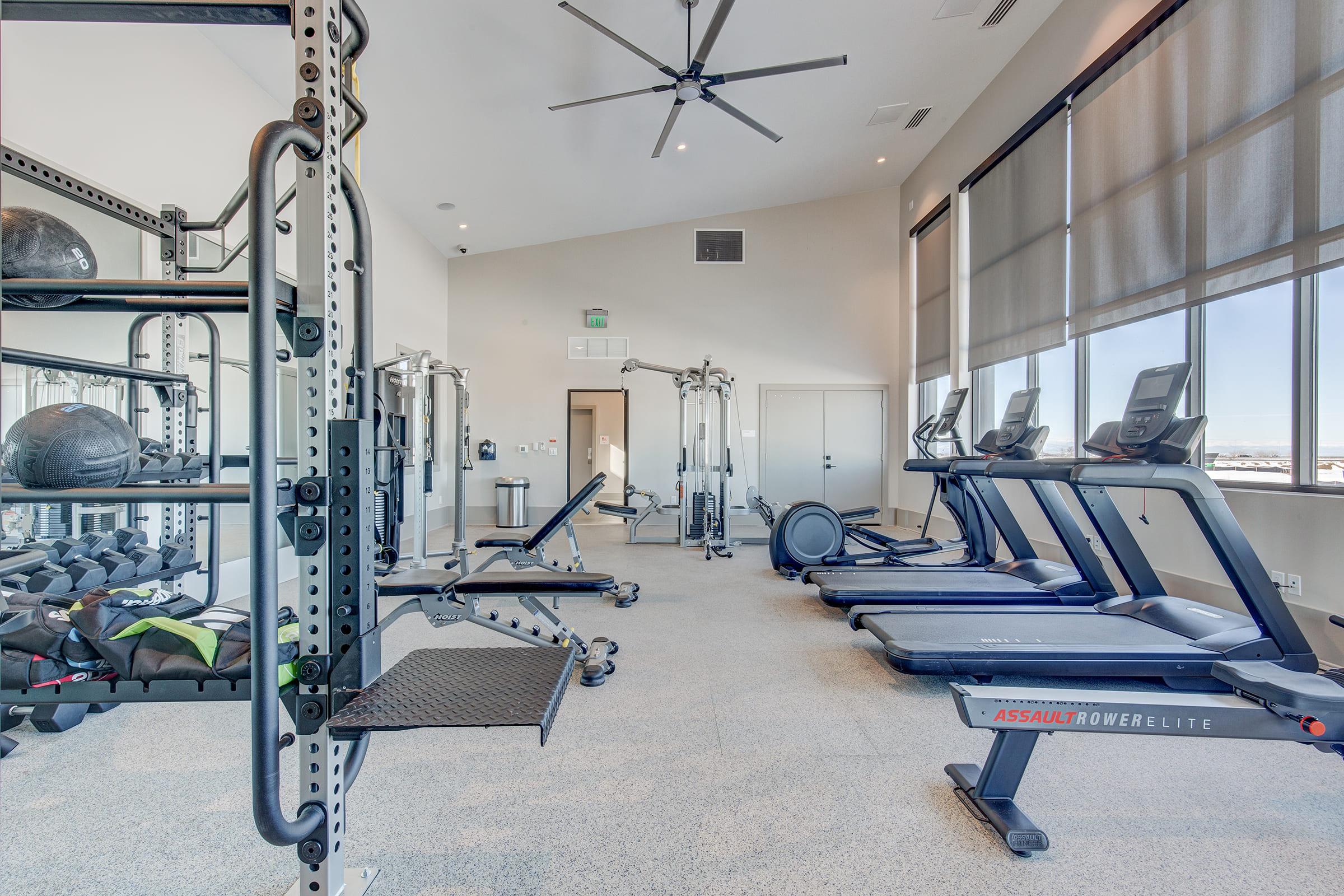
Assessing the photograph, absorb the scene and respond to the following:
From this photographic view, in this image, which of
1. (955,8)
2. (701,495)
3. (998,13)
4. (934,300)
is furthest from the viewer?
(934,300)

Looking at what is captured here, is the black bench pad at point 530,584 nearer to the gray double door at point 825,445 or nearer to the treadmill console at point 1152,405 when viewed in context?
the treadmill console at point 1152,405

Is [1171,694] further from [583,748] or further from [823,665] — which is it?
[583,748]

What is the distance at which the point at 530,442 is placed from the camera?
28.2 ft

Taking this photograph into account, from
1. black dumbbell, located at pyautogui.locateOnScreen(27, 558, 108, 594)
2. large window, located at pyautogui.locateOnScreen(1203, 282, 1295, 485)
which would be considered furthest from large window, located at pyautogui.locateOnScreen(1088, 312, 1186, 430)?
black dumbbell, located at pyautogui.locateOnScreen(27, 558, 108, 594)

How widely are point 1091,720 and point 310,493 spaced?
84.8 inches

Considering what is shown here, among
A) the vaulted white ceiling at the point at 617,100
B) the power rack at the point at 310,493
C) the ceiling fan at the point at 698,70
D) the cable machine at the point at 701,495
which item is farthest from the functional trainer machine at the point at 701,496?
the power rack at the point at 310,493

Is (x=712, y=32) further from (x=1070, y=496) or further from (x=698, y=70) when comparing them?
(x=1070, y=496)

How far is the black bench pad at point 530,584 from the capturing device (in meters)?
2.89

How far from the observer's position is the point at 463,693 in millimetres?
1396

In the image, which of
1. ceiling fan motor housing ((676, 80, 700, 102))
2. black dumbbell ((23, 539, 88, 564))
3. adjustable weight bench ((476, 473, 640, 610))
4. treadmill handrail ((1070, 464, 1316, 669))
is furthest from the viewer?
ceiling fan motor housing ((676, 80, 700, 102))

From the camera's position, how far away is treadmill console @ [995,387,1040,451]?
3957 mm

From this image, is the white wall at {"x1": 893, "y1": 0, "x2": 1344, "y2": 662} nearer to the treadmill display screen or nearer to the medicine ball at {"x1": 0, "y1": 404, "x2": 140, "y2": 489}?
the treadmill display screen

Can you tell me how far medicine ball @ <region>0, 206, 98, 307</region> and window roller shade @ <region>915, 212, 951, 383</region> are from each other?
7240 millimetres

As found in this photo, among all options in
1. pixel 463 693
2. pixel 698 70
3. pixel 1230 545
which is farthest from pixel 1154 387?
pixel 698 70
